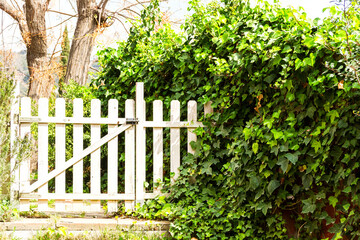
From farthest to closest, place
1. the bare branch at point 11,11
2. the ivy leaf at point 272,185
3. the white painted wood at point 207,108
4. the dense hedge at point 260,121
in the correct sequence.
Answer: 1. the bare branch at point 11,11
2. the white painted wood at point 207,108
3. the ivy leaf at point 272,185
4. the dense hedge at point 260,121

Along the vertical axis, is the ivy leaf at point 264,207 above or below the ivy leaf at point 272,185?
below

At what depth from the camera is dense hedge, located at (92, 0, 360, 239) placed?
3.25m

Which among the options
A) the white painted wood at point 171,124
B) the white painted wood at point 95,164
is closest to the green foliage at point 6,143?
the white painted wood at point 95,164

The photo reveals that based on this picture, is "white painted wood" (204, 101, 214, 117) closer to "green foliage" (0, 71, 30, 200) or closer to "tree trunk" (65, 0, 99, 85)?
"green foliage" (0, 71, 30, 200)

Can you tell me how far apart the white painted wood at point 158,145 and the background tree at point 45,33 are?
165 inches

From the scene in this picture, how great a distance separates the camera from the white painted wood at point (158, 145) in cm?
489

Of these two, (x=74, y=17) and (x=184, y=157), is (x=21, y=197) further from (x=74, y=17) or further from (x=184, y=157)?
(x=74, y=17)

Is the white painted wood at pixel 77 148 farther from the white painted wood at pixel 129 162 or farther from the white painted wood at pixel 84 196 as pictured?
the white painted wood at pixel 129 162

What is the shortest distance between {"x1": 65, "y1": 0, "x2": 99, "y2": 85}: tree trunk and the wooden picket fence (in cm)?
495

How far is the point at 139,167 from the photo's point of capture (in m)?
4.83

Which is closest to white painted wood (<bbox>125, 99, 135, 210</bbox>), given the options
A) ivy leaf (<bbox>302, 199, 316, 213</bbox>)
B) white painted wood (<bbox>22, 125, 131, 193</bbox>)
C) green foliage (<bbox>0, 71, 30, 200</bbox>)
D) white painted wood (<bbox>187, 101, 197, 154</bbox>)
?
white painted wood (<bbox>22, 125, 131, 193</bbox>)

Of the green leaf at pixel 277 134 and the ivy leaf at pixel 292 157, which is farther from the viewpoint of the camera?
the green leaf at pixel 277 134

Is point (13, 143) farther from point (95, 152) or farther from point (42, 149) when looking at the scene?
point (95, 152)

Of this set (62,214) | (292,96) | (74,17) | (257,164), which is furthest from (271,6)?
(74,17)
